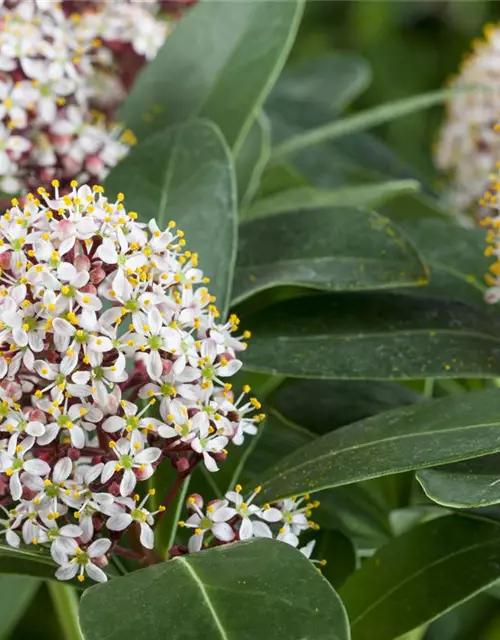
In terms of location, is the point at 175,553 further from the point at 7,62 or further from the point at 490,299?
the point at 7,62

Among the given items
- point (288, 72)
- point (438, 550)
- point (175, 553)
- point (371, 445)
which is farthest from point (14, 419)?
point (288, 72)

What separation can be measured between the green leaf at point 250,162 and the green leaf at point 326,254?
56 millimetres

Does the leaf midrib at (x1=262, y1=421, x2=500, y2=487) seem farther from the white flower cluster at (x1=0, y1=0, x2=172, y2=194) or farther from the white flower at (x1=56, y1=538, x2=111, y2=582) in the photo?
the white flower cluster at (x1=0, y1=0, x2=172, y2=194)

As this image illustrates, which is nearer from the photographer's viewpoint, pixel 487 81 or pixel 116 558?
pixel 116 558

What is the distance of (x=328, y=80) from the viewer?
1.62 m

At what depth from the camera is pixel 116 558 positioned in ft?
2.41

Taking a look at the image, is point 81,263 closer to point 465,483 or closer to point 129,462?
point 129,462

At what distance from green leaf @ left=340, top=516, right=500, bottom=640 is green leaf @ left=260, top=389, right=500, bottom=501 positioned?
0.39ft

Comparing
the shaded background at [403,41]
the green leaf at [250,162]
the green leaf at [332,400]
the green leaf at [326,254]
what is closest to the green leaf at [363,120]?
the green leaf at [250,162]

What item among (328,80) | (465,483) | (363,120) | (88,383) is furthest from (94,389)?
(328,80)

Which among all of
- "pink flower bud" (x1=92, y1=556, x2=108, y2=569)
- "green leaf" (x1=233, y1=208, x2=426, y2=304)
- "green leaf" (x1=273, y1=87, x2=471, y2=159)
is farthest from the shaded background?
"pink flower bud" (x1=92, y1=556, x2=108, y2=569)

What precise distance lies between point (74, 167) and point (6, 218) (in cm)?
28

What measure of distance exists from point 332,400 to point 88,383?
31 centimetres

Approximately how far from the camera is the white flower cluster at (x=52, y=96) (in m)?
0.91
